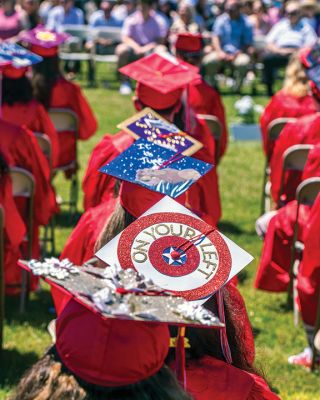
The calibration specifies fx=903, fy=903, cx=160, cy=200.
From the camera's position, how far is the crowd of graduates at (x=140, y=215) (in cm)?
200

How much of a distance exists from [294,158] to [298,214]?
0.84 meters

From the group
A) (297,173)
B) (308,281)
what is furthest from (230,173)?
(308,281)

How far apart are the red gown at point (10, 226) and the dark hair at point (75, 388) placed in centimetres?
360

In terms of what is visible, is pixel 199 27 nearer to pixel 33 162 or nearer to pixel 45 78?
pixel 45 78

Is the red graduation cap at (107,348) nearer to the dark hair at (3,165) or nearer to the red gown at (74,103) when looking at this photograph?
the dark hair at (3,165)

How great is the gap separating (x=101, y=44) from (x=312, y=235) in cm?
1303

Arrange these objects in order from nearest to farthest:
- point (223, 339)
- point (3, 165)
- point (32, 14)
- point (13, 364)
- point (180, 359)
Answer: point (180, 359) < point (223, 339) < point (13, 364) < point (3, 165) < point (32, 14)

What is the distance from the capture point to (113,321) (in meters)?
2.02

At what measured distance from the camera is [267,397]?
2.62 metres

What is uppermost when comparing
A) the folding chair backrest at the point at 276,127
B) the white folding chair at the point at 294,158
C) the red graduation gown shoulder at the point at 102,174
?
the red graduation gown shoulder at the point at 102,174

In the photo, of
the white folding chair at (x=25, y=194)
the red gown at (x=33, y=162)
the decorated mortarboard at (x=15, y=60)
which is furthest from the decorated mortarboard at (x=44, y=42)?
the white folding chair at (x=25, y=194)

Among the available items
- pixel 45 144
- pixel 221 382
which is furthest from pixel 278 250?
pixel 221 382

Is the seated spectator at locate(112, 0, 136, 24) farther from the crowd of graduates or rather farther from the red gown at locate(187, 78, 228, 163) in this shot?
the red gown at locate(187, 78, 228, 163)

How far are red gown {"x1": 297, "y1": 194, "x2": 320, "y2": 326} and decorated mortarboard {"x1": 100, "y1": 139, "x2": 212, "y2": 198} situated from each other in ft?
6.56
